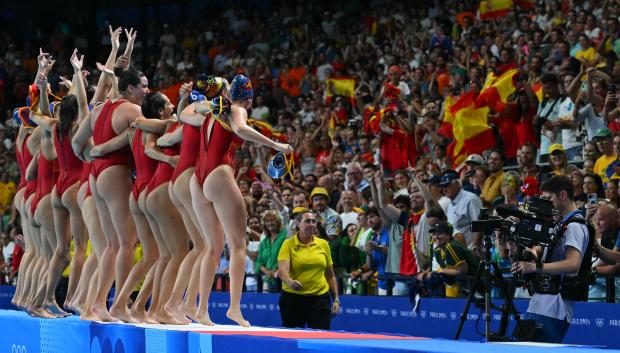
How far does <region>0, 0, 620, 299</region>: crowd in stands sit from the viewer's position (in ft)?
39.0

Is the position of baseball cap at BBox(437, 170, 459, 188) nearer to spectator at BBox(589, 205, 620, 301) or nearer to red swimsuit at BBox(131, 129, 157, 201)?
spectator at BBox(589, 205, 620, 301)

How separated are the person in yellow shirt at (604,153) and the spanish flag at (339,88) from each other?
7.13m

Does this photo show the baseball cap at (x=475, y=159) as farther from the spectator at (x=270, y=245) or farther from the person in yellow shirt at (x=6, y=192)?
the person in yellow shirt at (x=6, y=192)

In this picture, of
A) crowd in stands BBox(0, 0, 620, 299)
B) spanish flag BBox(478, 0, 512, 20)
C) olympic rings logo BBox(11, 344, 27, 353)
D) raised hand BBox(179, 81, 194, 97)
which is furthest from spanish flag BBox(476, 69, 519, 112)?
olympic rings logo BBox(11, 344, 27, 353)

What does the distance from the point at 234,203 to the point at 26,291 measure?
374cm

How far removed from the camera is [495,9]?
Result: 18344mm

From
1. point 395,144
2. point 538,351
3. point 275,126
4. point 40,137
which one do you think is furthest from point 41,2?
point 538,351

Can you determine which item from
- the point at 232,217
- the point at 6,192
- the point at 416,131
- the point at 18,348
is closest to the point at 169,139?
the point at 232,217

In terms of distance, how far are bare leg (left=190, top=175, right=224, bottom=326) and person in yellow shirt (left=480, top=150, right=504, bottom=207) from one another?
167 inches

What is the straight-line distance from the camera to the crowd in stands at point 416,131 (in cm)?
1188

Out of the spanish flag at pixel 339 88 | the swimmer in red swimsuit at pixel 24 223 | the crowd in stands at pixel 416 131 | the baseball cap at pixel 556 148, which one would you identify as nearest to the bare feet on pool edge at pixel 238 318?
the crowd in stands at pixel 416 131

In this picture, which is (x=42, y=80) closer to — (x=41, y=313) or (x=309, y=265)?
(x=41, y=313)

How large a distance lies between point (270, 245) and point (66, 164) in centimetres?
350

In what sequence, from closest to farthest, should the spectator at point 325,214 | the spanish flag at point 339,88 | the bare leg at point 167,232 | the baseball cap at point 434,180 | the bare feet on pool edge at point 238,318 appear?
the bare feet on pool edge at point 238,318 → the bare leg at point 167,232 → the baseball cap at point 434,180 → the spectator at point 325,214 → the spanish flag at point 339,88
